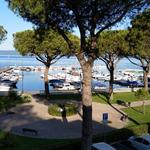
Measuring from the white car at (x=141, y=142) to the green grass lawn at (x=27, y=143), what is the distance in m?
3.79

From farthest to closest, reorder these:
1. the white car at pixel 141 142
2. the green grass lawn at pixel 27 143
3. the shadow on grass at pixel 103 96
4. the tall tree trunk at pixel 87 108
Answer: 1. the shadow on grass at pixel 103 96
2. the green grass lawn at pixel 27 143
3. the white car at pixel 141 142
4. the tall tree trunk at pixel 87 108

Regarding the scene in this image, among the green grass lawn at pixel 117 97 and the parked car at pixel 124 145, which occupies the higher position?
the green grass lawn at pixel 117 97

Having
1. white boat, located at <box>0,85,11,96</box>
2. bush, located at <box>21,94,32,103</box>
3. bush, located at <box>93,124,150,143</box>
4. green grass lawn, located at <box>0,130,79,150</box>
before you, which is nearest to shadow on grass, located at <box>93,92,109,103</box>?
bush, located at <box>21,94,32,103</box>

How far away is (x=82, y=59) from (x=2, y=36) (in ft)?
102

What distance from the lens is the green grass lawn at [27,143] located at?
2602 centimetres

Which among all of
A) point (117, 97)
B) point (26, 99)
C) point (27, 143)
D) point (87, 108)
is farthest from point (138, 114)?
point (87, 108)

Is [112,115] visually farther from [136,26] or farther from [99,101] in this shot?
[136,26]

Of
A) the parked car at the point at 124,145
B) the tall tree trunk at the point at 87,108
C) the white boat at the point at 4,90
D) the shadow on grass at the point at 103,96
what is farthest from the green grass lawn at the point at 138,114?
the white boat at the point at 4,90

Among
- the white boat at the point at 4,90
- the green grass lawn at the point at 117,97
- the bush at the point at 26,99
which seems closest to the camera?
the bush at the point at 26,99

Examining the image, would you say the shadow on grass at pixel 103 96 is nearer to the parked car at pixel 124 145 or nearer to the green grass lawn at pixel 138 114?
the green grass lawn at pixel 138 114

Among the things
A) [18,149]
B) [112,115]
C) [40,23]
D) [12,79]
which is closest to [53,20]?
[40,23]

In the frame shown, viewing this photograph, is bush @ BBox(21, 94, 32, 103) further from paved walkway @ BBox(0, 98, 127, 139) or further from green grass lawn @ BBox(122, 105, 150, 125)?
green grass lawn @ BBox(122, 105, 150, 125)

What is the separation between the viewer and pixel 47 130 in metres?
33.1

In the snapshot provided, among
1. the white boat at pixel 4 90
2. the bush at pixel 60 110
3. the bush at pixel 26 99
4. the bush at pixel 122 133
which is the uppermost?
the white boat at pixel 4 90
